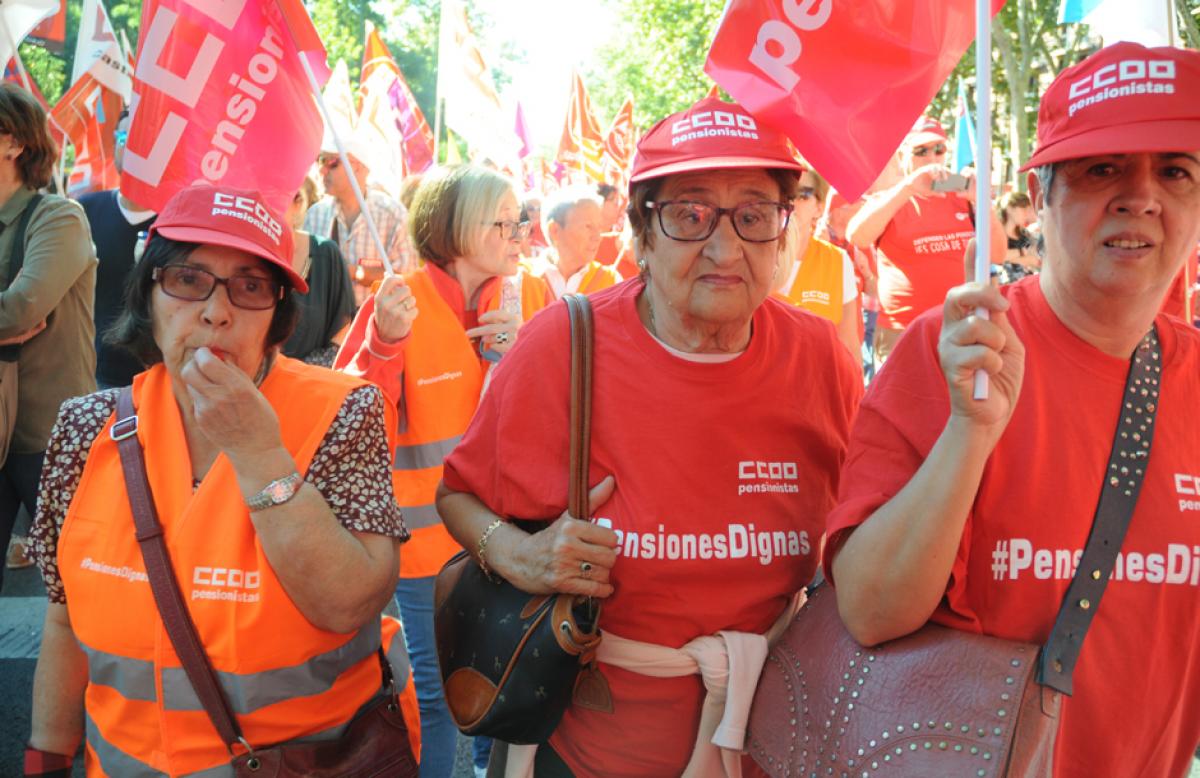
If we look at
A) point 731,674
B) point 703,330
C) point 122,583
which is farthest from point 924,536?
point 122,583

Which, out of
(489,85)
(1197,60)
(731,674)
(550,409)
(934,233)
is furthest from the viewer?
(489,85)

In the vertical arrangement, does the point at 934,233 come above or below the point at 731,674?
above

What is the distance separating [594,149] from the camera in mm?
12820

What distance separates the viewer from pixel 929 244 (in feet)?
25.3

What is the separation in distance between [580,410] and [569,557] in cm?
31

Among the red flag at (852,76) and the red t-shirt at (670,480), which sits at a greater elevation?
the red flag at (852,76)

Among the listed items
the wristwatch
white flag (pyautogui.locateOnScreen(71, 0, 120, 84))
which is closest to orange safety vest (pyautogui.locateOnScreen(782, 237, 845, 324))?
the wristwatch

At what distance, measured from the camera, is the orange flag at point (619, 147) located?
13.8 meters

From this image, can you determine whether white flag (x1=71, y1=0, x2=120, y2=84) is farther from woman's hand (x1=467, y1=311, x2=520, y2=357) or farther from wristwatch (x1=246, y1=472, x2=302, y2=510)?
wristwatch (x1=246, y1=472, x2=302, y2=510)

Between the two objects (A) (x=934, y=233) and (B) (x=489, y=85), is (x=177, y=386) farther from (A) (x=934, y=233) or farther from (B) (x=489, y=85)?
(B) (x=489, y=85)

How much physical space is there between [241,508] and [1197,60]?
191 cm

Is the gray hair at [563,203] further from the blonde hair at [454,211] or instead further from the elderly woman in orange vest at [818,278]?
the blonde hair at [454,211]

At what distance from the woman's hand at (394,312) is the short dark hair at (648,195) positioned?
4.27 feet

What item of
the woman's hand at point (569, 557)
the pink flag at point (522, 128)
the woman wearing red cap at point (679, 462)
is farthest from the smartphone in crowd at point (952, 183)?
the pink flag at point (522, 128)
